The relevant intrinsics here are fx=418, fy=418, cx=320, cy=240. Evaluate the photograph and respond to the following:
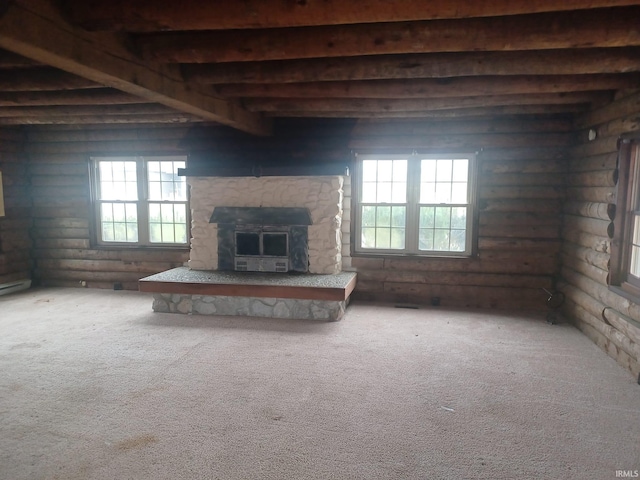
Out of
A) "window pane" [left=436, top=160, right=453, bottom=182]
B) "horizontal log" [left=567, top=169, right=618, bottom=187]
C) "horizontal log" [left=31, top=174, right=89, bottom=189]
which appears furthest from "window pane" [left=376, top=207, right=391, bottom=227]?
"horizontal log" [left=31, top=174, right=89, bottom=189]

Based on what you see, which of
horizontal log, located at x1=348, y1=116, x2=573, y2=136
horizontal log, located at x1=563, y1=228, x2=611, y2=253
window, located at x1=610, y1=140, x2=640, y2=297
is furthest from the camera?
horizontal log, located at x1=348, y1=116, x2=573, y2=136

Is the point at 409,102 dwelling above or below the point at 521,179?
above

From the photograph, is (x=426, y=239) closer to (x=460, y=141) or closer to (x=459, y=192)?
(x=459, y=192)

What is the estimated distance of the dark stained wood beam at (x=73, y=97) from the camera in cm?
453

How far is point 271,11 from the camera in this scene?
96.4 inches

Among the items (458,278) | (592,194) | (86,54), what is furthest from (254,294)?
(592,194)

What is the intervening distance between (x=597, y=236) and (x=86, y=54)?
203 inches

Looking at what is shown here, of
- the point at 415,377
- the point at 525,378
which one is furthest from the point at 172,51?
the point at 525,378

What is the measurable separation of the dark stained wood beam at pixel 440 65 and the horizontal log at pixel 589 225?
1.68 meters

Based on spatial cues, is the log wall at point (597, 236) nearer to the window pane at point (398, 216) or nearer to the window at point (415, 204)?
the window at point (415, 204)

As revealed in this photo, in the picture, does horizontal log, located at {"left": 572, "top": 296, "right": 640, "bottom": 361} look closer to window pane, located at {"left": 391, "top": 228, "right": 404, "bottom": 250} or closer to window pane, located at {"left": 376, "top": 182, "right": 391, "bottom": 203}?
window pane, located at {"left": 391, "top": 228, "right": 404, "bottom": 250}

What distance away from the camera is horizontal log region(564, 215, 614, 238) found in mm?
4398

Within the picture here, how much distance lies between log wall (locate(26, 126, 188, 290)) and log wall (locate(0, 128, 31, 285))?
12cm

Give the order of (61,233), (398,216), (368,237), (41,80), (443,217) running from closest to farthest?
(41,80)
(443,217)
(398,216)
(368,237)
(61,233)
